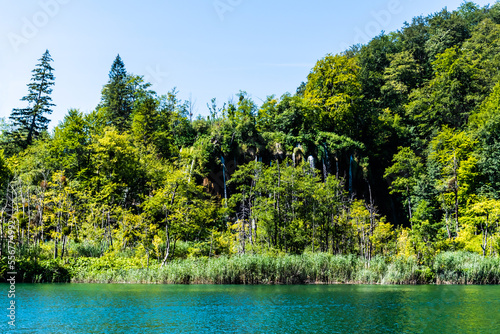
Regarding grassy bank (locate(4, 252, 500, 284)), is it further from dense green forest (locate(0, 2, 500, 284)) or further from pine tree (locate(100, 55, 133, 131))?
pine tree (locate(100, 55, 133, 131))

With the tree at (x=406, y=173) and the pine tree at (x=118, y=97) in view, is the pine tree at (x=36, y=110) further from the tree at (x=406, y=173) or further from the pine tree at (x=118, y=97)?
the tree at (x=406, y=173)

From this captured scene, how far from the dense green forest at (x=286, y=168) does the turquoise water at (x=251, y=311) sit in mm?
8006

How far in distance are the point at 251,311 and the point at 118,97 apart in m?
50.3

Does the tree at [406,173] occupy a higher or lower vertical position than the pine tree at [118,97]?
lower

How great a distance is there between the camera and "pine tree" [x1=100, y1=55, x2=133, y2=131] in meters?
56.6

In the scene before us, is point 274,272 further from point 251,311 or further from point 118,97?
point 118,97

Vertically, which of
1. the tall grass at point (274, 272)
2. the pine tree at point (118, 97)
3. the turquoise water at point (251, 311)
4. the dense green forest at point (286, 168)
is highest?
the pine tree at point (118, 97)

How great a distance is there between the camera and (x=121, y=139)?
137 feet

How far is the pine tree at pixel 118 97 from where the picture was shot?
56.6 m

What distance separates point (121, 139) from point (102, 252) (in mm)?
14955

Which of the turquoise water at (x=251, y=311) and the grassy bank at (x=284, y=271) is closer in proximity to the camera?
the turquoise water at (x=251, y=311)

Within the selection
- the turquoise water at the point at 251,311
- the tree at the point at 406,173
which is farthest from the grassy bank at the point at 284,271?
the tree at the point at 406,173

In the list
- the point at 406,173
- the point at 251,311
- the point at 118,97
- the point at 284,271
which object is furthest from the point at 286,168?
the point at 118,97

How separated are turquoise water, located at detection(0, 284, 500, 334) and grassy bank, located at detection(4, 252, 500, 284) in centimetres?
356
